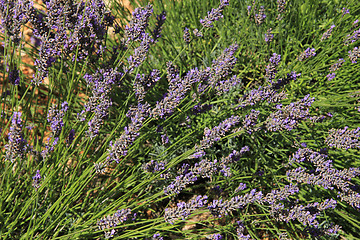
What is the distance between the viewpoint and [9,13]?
157cm

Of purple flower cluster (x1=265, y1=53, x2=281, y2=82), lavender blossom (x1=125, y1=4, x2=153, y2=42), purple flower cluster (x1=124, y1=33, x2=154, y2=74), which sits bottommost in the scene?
purple flower cluster (x1=265, y1=53, x2=281, y2=82)

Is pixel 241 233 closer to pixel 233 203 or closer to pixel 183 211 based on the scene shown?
pixel 233 203

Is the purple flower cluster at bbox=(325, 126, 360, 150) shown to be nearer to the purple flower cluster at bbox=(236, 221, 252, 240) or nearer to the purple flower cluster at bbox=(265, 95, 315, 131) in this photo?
the purple flower cluster at bbox=(265, 95, 315, 131)

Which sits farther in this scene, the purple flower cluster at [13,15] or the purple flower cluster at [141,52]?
the purple flower cluster at [141,52]

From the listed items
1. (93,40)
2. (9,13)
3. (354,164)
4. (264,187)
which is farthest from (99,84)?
(354,164)

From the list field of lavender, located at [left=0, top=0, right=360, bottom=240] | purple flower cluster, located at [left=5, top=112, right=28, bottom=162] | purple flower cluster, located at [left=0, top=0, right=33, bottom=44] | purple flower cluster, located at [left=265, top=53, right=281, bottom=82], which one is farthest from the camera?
purple flower cluster, located at [left=265, top=53, right=281, bottom=82]

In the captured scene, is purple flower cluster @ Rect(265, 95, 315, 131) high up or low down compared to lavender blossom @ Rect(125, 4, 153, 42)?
down

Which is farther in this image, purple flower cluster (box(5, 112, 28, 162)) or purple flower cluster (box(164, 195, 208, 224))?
purple flower cluster (box(164, 195, 208, 224))

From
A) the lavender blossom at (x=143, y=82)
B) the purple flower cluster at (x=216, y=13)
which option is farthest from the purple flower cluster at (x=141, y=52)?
the purple flower cluster at (x=216, y=13)

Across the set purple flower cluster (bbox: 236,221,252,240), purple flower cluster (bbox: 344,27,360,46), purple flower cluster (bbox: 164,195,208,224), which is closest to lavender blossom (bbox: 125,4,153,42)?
purple flower cluster (bbox: 164,195,208,224)

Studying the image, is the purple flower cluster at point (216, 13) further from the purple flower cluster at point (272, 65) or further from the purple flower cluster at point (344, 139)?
the purple flower cluster at point (344, 139)

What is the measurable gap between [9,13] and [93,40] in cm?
46

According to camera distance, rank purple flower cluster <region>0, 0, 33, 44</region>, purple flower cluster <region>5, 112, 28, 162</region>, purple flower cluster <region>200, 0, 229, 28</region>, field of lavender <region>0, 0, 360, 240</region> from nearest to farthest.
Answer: purple flower cluster <region>5, 112, 28, 162</region> → purple flower cluster <region>0, 0, 33, 44</region> → field of lavender <region>0, 0, 360, 240</region> → purple flower cluster <region>200, 0, 229, 28</region>

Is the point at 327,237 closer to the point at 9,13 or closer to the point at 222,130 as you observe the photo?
the point at 222,130
